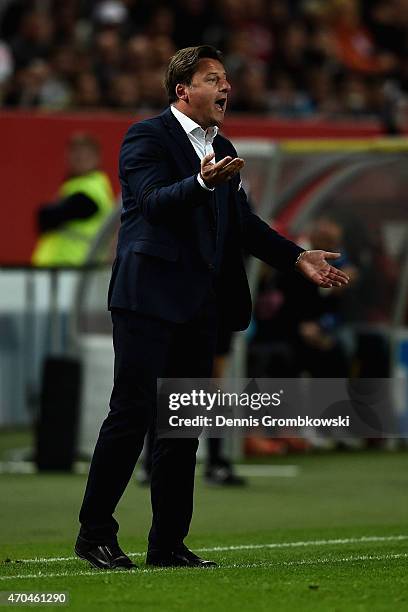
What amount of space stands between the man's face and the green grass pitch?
1898 millimetres

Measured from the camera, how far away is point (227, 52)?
20312 mm

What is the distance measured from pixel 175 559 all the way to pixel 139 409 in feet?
2.34

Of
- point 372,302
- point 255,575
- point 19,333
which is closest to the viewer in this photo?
point 255,575

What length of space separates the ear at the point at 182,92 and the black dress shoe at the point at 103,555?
188cm

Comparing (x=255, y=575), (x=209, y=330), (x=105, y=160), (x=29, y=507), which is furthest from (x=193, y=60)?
(x=105, y=160)

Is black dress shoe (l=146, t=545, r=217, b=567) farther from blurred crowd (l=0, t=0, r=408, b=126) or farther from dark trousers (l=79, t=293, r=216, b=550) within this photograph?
blurred crowd (l=0, t=0, r=408, b=126)

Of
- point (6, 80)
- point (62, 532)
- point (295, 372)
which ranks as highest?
point (6, 80)

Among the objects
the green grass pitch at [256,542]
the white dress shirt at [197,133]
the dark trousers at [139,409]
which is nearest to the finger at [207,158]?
the white dress shirt at [197,133]

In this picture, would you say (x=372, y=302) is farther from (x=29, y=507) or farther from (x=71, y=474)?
(x=29, y=507)

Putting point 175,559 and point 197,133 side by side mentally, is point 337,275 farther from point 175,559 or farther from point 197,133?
point 175,559

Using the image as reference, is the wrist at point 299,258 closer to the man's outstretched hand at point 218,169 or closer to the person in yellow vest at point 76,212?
the man's outstretched hand at point 218,169

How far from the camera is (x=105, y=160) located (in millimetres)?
17891

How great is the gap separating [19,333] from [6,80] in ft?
15.0

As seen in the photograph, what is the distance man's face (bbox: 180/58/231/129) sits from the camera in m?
7.01
